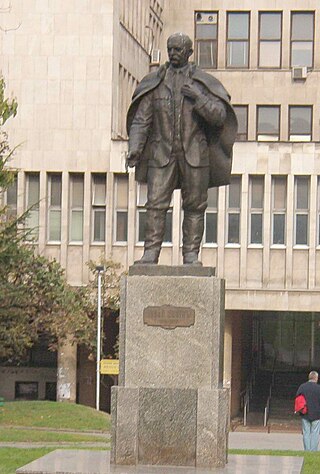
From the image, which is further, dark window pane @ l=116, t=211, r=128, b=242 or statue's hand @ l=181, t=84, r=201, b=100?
dark window pane @ l=116, t=211, r=128, b=242

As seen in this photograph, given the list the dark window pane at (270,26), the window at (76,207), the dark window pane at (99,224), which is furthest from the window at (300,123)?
the window at (76,207)

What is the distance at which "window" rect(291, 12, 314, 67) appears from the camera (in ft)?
195

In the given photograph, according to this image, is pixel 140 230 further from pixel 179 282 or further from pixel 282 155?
pixel 179 282

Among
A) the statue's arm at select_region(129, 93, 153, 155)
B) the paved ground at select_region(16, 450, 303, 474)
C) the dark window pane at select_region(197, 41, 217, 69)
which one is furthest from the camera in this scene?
the dark window pane at select_region(197, 41, 217, 69)

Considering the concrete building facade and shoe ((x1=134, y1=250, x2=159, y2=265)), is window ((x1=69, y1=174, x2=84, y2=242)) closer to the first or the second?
the concrete building facade

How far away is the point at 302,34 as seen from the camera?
59656 mm

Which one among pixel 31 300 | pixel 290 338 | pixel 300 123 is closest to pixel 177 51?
pixel 31 300

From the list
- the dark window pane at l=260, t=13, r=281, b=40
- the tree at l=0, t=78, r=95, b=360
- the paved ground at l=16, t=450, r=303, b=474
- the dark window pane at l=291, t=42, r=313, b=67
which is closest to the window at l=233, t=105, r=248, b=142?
the dark window pane at l=291, t=42, r=313, b=67

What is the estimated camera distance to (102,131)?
50.6 m

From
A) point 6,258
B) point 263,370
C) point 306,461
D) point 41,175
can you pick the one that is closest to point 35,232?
point 41,175

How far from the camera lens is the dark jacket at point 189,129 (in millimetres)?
18188

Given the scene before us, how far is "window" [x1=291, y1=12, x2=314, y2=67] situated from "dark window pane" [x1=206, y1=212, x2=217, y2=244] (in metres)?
11.6

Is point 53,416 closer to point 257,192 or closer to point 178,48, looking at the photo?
point 257,192

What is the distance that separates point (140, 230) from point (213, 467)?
111ft
